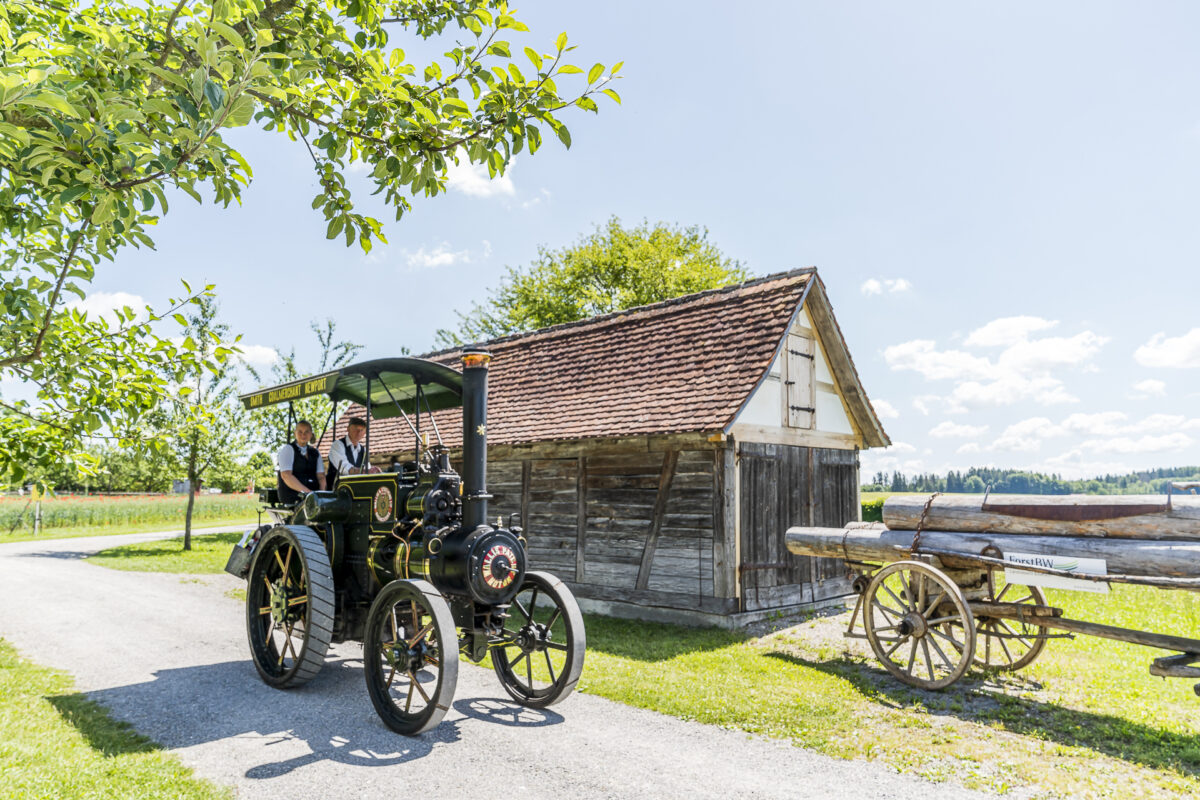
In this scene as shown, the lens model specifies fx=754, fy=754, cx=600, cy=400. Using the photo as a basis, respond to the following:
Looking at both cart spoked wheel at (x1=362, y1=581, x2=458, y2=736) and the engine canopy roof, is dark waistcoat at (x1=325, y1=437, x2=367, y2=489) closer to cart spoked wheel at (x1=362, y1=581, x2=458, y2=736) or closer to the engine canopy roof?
the engine canopy roof

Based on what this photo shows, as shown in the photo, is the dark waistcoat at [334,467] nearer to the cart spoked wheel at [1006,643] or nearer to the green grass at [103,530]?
the cart spoked wheel at [1006,643]

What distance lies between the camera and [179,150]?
3.02 meters

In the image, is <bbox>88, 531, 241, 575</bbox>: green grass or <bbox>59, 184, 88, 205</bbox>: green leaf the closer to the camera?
<bbox>59, 184, 88, 205</bbox>: green leaf

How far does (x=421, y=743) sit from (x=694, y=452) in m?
6.37

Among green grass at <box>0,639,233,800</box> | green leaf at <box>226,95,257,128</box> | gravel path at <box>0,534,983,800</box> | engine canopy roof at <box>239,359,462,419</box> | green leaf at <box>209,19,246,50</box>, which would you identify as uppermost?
green leaf at <box>209,19,246,50</box>

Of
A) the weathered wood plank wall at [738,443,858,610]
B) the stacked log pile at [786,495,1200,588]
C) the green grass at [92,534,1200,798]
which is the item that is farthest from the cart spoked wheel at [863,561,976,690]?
the weathered wood plank wall at [738,443,858,610]

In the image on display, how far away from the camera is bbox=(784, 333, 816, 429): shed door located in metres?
12.3

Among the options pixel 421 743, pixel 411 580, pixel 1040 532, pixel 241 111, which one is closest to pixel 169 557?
pixel 411 580

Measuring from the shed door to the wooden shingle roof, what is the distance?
1.00m

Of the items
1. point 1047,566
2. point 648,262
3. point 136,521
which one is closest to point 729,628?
point 1047,566

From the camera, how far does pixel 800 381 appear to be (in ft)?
41.1

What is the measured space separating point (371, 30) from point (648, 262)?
3380cm

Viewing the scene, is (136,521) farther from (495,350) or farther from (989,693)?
(989,693)

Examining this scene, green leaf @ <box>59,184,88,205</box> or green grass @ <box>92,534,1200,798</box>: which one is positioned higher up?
green leaf @ <box>59,184,88,205</box>
